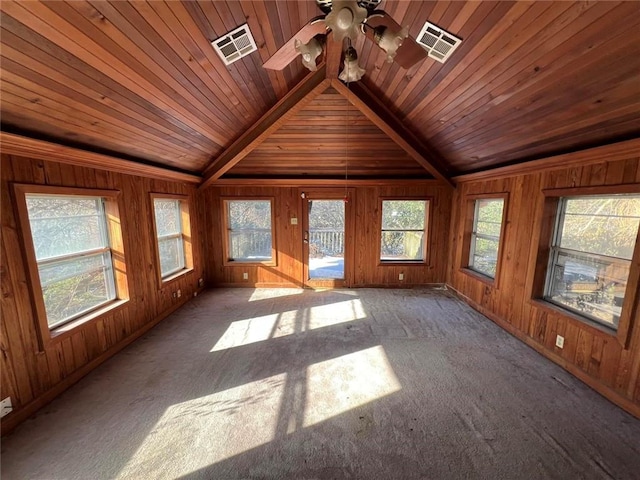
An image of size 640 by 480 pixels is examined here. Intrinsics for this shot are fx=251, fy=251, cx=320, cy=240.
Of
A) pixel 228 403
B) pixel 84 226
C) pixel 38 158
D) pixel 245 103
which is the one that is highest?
pixel 245 103

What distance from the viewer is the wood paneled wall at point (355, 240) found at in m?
4.99

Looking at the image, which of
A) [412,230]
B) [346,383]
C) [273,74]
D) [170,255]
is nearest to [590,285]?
[346,383]

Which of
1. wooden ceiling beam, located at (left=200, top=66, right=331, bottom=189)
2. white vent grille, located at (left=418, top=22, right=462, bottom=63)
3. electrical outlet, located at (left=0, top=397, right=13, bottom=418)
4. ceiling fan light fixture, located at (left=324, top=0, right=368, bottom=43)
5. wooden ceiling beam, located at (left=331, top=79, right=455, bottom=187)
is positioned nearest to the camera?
ceiling fan light fixture, located at (left=324, top=0, right=368, bottom=43)

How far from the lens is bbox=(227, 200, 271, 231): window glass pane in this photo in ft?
16.8

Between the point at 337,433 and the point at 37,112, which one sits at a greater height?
the point at 37,112

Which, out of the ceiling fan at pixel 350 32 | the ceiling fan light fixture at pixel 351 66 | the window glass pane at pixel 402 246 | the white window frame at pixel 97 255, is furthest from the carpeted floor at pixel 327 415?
the ceiling fan light fixture at pixel 351 66

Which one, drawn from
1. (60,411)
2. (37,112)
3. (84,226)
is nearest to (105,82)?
(37,112)

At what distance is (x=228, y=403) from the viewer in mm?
2160

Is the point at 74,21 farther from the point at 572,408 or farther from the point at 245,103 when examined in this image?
the point at 572,408

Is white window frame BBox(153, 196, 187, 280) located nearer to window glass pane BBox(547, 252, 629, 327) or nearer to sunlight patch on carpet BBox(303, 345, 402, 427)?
sunlight patch on carpet BBox(303, 345, 402, 427)

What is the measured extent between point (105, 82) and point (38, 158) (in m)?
0.92

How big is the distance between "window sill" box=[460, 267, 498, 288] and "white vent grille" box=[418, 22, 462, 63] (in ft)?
10.3

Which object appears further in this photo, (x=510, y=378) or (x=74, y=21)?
(x=510, y=378)

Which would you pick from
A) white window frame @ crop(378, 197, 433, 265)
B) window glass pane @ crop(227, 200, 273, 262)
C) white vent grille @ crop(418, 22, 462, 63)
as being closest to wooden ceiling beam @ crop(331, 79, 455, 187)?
white window frame @ crop(378, 197, 433, 265)
